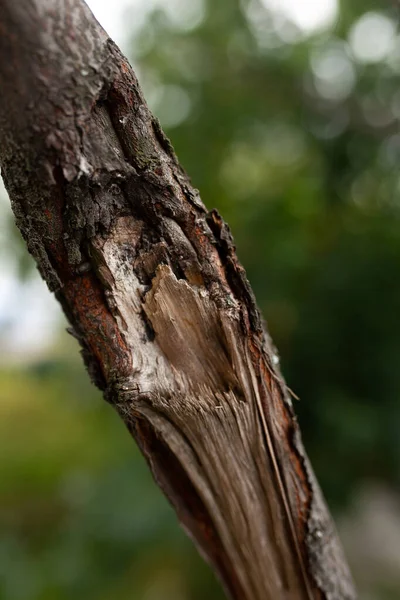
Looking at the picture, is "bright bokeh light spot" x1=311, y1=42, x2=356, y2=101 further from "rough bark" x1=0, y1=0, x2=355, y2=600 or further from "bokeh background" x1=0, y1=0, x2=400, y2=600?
"rough bark" x1=0, y1=0, x2=355, y2=600

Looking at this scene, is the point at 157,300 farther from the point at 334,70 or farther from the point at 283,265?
the point at 334,70

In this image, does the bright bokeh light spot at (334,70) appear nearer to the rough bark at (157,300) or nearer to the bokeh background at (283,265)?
the bokeh background at (283,265)

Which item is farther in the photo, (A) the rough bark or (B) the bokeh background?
(B) the bokeh background

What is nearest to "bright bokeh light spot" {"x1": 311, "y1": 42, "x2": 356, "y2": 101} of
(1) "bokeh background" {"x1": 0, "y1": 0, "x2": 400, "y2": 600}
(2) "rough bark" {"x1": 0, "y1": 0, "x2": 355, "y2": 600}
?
(1) "bokeh background" {"x1": 0, "y1": 0, "x2": 400, "y2": 600}

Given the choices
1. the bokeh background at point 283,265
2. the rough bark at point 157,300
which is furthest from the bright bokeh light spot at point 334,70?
the rough bark at point 157,300

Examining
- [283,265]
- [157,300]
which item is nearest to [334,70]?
[283,265]

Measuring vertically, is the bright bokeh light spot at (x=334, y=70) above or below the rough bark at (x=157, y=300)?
above
